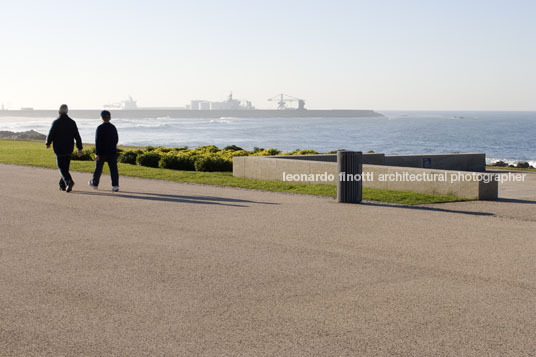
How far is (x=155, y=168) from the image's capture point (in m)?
20.2

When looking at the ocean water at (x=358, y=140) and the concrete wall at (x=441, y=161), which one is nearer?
the concrete wall at (x=441, y=161)

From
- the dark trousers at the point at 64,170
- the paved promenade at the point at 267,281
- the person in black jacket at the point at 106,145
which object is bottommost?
the paved promenade at the point at 267,281

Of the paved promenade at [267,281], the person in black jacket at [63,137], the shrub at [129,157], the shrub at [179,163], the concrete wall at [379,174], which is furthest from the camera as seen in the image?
the shrub at [129,157]

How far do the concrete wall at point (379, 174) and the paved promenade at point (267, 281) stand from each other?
5.24ft

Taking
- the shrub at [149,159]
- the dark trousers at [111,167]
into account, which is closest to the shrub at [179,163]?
the shrub at [149,159]

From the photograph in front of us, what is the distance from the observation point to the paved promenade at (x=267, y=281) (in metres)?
4.70

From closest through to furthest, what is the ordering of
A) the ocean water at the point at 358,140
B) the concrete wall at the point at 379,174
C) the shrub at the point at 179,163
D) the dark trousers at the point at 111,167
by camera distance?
1. the concrete wall at the point at 379,174
2. the dark trousers at the point at 111,167
3. the shrub at the point at 179,163
4. the ocean water at the point at 358,140

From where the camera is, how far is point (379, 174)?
1470 cm

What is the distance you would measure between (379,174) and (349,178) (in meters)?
2.60

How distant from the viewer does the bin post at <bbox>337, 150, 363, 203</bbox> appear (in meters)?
12.3

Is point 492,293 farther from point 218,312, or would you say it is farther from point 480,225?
point 480,225

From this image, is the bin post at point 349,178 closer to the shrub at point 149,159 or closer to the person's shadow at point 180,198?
the person's shadow at point 180,198

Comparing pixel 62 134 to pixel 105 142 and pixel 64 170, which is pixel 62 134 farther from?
pixel 105 142

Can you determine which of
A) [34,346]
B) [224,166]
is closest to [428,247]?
[34,346]
